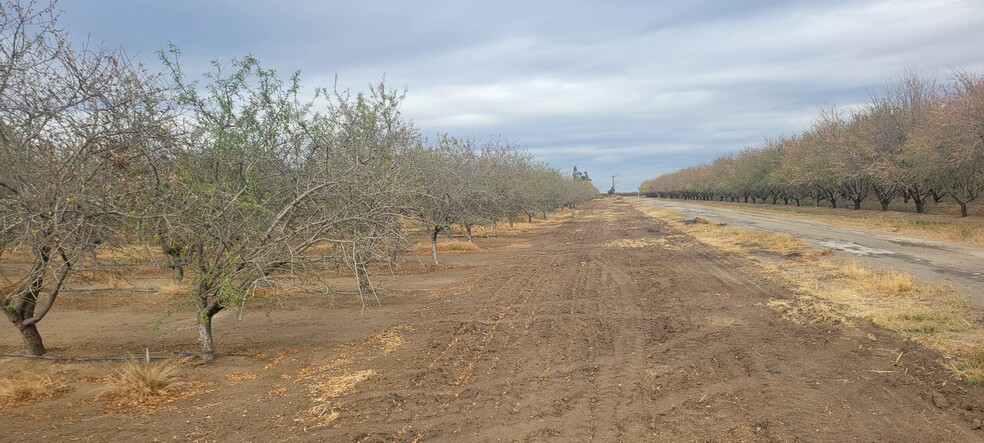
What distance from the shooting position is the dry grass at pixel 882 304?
739cm

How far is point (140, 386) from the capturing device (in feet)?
19.7

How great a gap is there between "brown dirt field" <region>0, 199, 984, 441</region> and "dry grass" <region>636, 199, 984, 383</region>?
1.14 feet

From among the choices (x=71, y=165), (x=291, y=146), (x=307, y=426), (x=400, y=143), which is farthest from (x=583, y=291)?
(x=71, y=165)

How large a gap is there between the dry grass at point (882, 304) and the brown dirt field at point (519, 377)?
0.35 metres

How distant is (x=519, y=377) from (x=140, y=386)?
406 cm

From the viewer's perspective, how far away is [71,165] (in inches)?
242

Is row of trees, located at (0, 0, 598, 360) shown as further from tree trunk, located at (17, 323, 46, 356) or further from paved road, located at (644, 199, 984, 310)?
paved road, located at (644, 199, 984, 310)

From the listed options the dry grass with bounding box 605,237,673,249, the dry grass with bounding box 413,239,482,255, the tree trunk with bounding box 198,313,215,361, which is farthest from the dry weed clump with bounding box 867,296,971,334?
the dry grass with bounding box 413,239,482,255

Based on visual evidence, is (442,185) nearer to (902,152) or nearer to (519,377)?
(519,377)

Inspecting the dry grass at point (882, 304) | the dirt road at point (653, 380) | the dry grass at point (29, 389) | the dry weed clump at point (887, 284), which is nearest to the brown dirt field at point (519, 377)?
the dirt road at point (653, 380)

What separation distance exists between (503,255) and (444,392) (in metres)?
15.7

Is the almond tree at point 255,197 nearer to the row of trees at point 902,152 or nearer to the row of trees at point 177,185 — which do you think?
the row of trees at point 177,185

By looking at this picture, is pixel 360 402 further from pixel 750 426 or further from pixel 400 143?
pixel 400 143

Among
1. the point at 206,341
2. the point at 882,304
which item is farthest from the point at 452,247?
the point at 206,341
